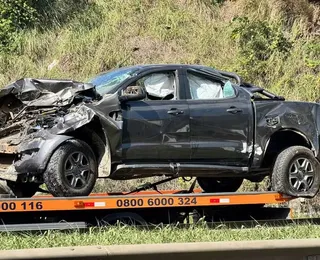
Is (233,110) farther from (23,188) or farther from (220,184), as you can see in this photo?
(23,188)

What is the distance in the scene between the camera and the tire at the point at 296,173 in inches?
389

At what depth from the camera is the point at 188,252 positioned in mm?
5602

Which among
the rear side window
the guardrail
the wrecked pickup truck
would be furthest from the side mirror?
the guardrail

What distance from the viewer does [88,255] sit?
5.36 meters

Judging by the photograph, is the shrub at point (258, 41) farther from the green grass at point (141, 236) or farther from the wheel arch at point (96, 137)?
the wheel arch at point (96, 137)

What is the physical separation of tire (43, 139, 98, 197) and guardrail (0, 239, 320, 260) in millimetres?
3000

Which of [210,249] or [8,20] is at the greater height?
[8,20]

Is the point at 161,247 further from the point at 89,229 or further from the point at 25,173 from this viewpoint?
the point at 25,173

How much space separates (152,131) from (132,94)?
1.91 ft

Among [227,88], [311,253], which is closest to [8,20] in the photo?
[227,88]

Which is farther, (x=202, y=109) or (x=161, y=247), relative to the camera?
(x=202, y=109)

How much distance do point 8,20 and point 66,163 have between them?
10937 mm

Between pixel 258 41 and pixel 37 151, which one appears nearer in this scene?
pixel 37 151

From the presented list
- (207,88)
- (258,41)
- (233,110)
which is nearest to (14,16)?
(258,41)
